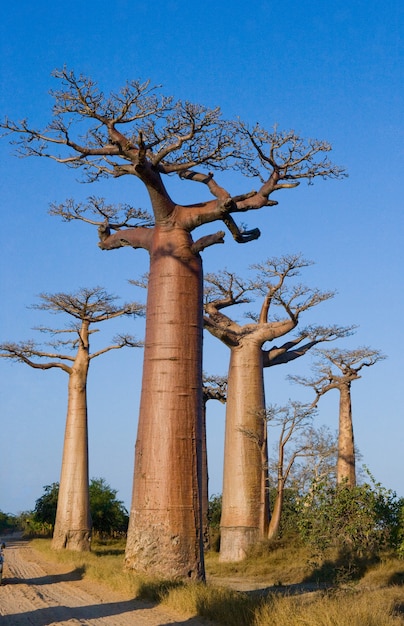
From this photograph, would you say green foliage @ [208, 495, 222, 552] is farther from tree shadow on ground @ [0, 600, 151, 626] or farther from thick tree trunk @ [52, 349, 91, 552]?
tree shadow on ground @ [0, 600, 151, 626]

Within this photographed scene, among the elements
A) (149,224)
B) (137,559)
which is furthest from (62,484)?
(137,559)

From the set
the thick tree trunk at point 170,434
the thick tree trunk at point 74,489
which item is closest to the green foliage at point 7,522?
the thick tree trunk at point 74,489

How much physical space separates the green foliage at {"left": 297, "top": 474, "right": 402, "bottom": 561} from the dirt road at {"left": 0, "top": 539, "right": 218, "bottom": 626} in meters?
3.28

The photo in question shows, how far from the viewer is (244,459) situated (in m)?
15.2

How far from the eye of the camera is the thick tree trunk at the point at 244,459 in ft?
48.9

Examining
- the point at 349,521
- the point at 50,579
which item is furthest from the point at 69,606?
the point at 349,521

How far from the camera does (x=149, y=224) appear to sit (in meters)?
A: 10.1

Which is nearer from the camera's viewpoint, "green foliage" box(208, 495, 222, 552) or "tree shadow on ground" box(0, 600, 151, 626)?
"tree shadow on ground" box(0, 600, 151, 626)

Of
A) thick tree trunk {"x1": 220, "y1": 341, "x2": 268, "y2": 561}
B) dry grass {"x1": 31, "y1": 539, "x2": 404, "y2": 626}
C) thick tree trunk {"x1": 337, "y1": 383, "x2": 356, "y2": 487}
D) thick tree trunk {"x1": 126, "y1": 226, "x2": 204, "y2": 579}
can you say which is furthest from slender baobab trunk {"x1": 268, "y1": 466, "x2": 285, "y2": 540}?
thick tree trunk {"x1": 126, "y1": 226, "x2": 204, "y2": 579}

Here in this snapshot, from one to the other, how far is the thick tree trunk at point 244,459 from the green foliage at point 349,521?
2.73 m

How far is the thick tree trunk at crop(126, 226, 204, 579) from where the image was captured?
7.55 metres

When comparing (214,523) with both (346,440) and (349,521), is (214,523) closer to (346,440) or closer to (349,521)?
(346,440)

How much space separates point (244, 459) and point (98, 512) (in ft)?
34.3

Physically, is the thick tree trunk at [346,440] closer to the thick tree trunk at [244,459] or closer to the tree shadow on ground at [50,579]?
the thick tree trunk at [244,459]
